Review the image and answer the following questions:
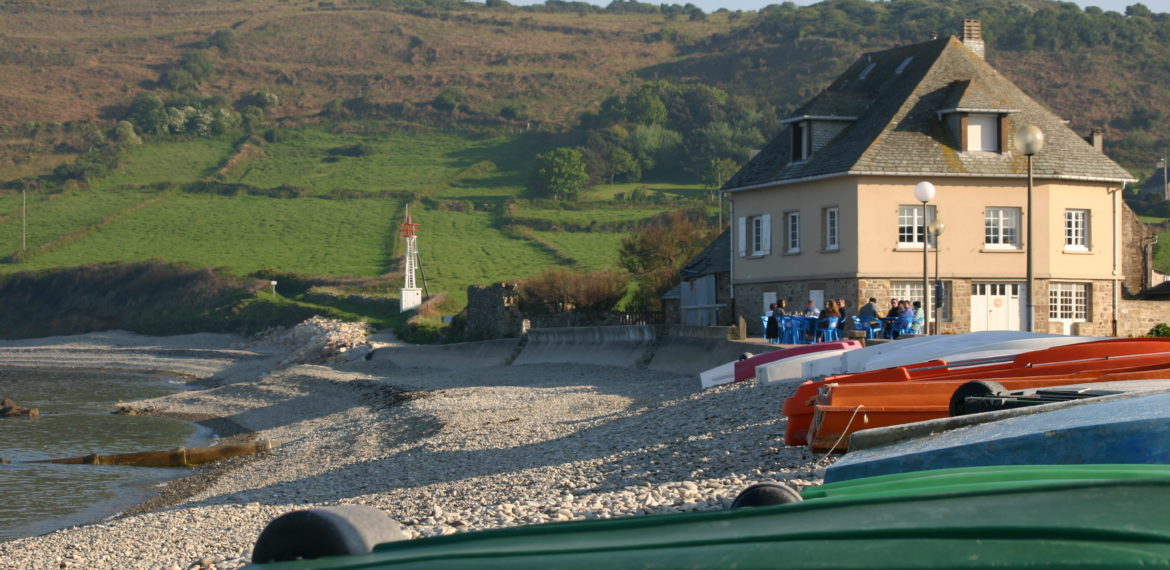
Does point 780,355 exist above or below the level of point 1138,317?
below

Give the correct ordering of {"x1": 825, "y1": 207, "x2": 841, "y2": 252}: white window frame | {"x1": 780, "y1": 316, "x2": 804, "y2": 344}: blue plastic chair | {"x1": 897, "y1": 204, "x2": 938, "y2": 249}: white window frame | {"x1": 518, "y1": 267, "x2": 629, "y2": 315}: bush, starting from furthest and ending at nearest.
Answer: {"x1": 518, "y1": 267, "x2": 629, "y2": 315}: bush, {"x1": 825, "y1": 207, "x2": 841, "y2": 252}: white window frame, {"x1": 897, "y1": 204, "x2": 938, "y2": 249}: white window frame, {"x1": 780, "y1": 316, "x2": 804, "y2": 344}: blue plastic chair

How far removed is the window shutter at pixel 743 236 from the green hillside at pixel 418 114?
28915mm

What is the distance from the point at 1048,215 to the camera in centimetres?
3120

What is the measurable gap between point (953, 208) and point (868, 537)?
29379 mm

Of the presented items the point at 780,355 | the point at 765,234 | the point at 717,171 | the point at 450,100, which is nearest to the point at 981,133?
the point at 765,234

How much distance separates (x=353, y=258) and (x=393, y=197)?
63.2 ft

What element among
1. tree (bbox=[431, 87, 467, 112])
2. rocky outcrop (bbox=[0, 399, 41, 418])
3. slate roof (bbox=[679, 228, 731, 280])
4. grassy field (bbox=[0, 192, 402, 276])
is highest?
tree (bbox=[431, 87, 467, 112])

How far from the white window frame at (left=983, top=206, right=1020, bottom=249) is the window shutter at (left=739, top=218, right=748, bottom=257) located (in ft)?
22.1

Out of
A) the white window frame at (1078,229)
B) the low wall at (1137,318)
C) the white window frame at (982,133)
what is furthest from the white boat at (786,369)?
the low wall at (1137,318)

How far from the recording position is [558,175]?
3866 inches

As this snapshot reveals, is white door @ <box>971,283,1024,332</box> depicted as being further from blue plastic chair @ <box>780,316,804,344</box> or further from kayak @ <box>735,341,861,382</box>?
kayak @ <box>735,341,861,382</box>

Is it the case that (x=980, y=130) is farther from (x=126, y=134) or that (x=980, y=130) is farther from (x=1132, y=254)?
(x=126, y=134)

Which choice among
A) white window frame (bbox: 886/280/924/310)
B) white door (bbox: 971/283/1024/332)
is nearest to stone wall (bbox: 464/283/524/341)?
white window frame (bbox: 886/280/924/310)

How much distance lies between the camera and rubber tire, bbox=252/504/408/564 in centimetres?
318
